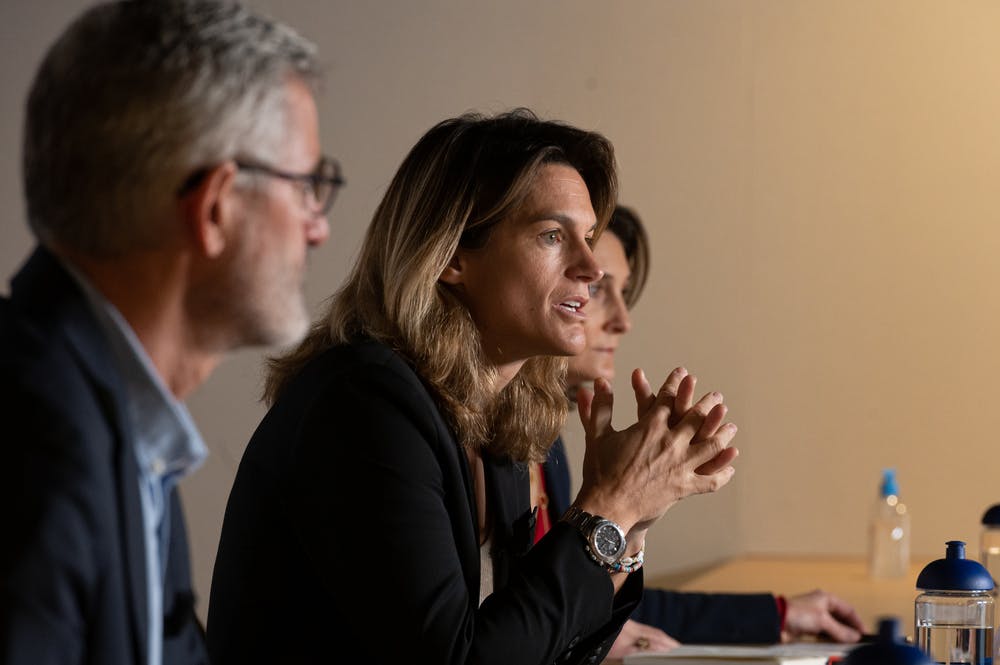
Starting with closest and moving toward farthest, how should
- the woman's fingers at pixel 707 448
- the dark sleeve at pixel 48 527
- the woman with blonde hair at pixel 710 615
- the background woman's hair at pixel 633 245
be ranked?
1. the dark sleeve at pixel 48 527
2. the woman's fingers at pixel 707 448
3. the woman with blonde hair at pixel 710 615
4. the background woman's hair at pixel 633 245

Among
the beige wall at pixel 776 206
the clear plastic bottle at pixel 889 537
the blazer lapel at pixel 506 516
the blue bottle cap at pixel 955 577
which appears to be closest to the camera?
the blue bottle cap at pixel 955 577

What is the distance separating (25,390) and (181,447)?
0.16 metres

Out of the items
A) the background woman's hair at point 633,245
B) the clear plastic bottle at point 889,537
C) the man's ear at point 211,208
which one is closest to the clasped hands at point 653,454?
the man's ear at point 211,208

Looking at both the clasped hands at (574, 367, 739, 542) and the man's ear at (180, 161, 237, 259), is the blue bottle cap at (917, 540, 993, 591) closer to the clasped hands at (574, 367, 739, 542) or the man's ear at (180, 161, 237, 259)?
the clasped hands at (574, 367, 739, 542)

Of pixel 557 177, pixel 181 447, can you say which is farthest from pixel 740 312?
pixel 181 447

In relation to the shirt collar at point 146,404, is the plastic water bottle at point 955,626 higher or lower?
lower

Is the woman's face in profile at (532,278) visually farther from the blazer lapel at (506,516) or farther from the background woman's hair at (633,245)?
the background woman's hair at (633,245)

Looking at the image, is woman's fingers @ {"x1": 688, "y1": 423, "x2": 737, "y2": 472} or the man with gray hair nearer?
the man with gray hair

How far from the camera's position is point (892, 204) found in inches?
141

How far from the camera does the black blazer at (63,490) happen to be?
3.01ft

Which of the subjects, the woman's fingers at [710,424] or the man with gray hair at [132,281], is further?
the woman's fingers at [710,424]

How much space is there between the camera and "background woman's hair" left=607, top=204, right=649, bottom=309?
2.83 meters

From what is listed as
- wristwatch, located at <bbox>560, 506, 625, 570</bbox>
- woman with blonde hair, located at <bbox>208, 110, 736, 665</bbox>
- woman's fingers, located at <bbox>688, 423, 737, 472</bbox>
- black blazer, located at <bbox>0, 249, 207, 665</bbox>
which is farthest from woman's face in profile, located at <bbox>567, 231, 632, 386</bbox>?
black blazer, located at <bbox>0, 249, 207, 665</bbox>

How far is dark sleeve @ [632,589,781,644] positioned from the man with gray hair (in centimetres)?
128
